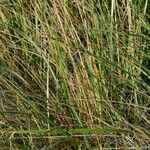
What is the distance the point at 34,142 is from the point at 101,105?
9.7 inches

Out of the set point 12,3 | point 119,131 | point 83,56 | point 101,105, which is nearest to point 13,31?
point 12,3

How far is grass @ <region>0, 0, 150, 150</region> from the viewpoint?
1.43 meters


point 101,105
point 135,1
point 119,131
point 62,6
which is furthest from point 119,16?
point 119,131

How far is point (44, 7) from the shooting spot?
5.36 feet

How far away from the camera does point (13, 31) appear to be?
185 centimetres

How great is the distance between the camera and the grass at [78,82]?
4.68 feet

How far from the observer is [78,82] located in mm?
1502

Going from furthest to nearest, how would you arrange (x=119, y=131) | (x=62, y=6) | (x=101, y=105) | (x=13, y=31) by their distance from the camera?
(x=13, y=31), (x=62, y=6), (x=101, y=105), (x=119, y=131)

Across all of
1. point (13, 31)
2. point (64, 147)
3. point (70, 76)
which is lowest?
point (64, 147)

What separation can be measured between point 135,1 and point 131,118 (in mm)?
453

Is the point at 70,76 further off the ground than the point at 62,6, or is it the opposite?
the point at 62,6

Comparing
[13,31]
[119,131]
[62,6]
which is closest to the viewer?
[119,131]

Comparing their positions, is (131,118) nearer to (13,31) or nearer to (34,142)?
(34,142)

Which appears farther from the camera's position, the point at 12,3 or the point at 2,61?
the point at 12,3
